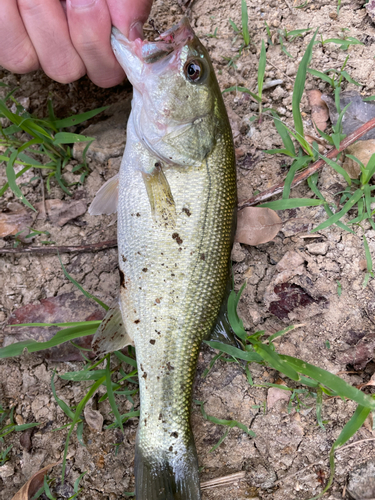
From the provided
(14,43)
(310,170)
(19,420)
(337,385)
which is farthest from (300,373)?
(14,43)

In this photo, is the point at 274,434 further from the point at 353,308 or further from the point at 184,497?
the point at 353,308

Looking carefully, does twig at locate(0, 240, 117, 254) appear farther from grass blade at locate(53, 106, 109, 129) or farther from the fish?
grass blade at locate(53, 106, 109, 129)

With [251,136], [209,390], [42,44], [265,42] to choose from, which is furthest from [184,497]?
[265,42]

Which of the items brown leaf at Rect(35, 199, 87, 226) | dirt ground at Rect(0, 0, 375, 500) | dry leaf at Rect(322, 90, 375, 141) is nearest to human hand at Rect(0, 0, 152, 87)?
dirt ground at Rect(0, 0, 375, 500)

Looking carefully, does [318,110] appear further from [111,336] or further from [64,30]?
[111,336]

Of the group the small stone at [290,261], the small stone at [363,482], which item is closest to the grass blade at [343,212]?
the small stone at [290,261]

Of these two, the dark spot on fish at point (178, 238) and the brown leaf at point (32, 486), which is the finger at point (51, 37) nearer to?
the dark spot on fish at point (178, 238)

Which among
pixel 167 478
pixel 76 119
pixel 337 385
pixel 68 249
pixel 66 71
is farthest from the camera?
pixel 76 119
